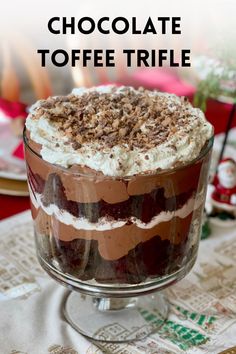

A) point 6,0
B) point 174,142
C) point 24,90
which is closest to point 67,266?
point 174,142

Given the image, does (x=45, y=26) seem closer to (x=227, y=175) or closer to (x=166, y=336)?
(x=227, y=175)

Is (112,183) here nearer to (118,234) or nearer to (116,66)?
(118,234)

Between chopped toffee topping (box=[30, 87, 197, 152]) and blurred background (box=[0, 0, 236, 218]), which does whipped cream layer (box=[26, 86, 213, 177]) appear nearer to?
chopped toffee topping (box=[30, 87, 197, 152])


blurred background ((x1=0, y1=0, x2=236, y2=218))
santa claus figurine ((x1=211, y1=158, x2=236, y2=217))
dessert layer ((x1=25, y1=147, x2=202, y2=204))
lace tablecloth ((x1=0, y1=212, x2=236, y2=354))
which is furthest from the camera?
blurred background ((x1=0, y1=0, x2=236, y2=218))

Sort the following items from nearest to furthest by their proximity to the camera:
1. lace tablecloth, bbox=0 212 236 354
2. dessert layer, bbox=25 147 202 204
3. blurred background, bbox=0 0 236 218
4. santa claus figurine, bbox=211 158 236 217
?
dessert layer, bbox=25 147 202 204
lace tablecloth, bbox=0 212 236 354
santa claus figurine, bbox=211 158 236 217
blurred background, bbox=0 0 236 218

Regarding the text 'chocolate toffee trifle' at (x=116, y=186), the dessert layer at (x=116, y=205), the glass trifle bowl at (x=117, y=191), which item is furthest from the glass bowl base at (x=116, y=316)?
the dessert layer at (x=116, y=205)

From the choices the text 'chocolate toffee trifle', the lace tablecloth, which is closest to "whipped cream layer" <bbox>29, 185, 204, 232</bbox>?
the text 'chocolate toffee trifle'

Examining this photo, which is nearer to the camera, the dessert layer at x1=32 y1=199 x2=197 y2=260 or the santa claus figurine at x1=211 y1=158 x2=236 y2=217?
the dessert layer at x1=32 y1=199 x2=197 y2=260
